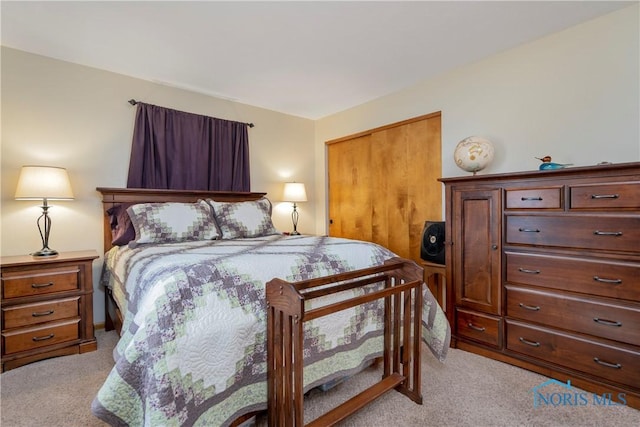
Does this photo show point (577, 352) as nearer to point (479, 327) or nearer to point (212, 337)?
point (479, 327)

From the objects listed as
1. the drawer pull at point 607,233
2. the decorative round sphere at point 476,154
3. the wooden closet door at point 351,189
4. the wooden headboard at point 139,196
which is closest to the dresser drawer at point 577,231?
the drawer pull at point 607,233

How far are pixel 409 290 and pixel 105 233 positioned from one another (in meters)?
2.73

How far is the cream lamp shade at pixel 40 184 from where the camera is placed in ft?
7.38

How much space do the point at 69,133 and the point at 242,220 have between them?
5.51ft

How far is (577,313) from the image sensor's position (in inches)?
70.7

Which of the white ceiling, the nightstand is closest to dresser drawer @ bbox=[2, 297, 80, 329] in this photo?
the nightstand

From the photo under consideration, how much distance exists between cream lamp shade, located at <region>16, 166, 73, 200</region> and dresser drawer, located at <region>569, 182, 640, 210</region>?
11.5 ft

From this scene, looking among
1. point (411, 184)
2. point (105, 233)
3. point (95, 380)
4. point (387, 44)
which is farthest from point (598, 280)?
point (105, 233)

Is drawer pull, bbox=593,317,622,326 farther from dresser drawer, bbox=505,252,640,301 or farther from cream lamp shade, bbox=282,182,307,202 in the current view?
cream lamp shade, bbox=282,182,307,202

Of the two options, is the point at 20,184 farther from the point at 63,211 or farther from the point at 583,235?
the point at 583,235

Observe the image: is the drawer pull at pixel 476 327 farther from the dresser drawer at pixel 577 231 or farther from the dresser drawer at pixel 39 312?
the dresser drawer at pixel 39 312

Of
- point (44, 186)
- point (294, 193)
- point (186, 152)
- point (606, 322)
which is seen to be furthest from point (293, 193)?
point (606, 322)

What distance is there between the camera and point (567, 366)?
6.00 feet

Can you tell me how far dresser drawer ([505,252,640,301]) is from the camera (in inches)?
65.1
